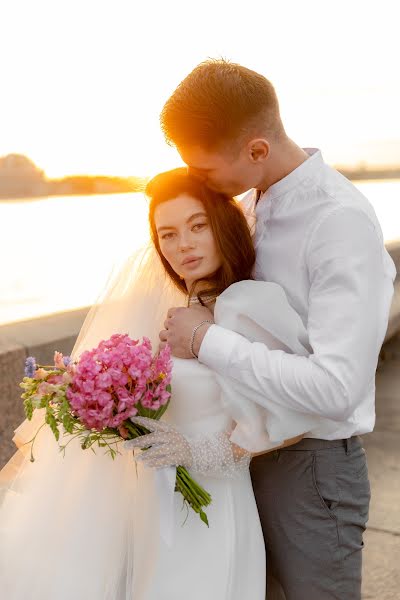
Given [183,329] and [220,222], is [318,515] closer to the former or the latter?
[183,329]

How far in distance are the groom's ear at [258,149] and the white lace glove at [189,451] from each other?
2.73 feet

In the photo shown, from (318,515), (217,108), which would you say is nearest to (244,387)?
(318,515)

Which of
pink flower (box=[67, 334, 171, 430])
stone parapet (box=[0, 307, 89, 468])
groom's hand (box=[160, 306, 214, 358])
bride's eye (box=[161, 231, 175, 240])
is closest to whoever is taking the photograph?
pink flower (box=[67, 334, 171, 430])

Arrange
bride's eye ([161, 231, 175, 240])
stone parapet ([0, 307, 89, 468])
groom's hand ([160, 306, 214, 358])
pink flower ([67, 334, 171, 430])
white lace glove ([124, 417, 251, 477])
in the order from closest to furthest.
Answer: pink flower ([67, 334, 171, 430]) < white lace glove ([124, 417, 251, 477]) < groom's hand ([160, 306, 214, 358]) < bride's eye ([161, 231, 175, 240]) < stone parapet ([0, 307, 89, 468])

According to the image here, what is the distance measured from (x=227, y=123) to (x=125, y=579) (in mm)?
1426

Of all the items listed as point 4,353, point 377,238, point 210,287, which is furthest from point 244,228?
point 4,353

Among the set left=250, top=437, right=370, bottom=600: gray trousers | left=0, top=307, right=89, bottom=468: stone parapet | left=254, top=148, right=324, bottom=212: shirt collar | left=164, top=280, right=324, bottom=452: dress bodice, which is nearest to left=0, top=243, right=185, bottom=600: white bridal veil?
left=164, top=280, right=324, bottom=452: dress bodice

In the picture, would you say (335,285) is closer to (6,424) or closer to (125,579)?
(125,579)

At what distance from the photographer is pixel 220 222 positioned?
2.70 meters

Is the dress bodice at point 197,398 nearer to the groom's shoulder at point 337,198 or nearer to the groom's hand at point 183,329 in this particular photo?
the groom's hand at point 183,329

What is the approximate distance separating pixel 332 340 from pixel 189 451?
54cm

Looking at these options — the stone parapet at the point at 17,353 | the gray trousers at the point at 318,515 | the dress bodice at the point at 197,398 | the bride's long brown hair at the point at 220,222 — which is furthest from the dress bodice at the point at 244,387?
the stone parapet at the point at 17,353

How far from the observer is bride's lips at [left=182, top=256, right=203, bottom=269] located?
274 centimetres

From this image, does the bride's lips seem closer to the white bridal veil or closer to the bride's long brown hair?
the bride's long brown hair
